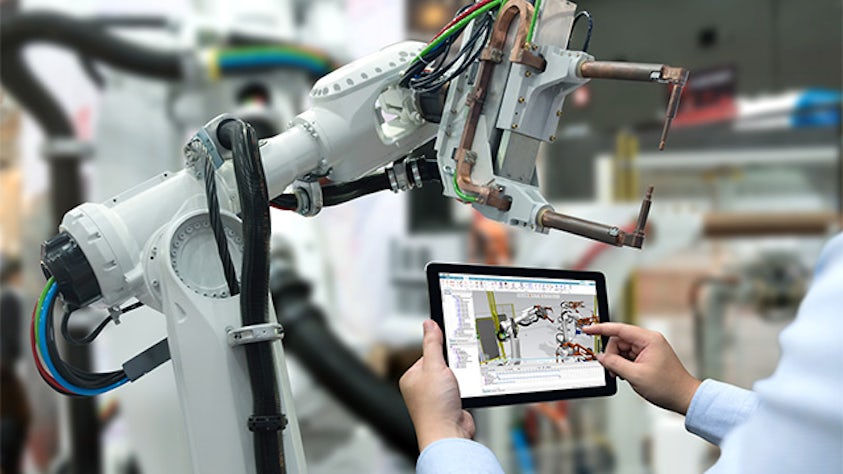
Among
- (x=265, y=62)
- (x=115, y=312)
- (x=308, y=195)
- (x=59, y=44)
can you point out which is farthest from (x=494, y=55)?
(x=59, y=44)

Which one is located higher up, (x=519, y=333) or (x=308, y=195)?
(x=308, y=195)

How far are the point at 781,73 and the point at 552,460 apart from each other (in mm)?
2006

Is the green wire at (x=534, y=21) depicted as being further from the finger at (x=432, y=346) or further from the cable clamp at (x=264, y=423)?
the cable clamp at (x=264, y=423)

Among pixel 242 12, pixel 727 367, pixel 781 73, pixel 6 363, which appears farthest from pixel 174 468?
pixel 781 73

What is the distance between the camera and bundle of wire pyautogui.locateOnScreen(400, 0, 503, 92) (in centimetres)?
76

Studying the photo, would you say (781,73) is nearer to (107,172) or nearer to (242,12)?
(242,12)

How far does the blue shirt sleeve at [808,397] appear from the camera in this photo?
419 mm

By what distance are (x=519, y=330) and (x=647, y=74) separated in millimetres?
314

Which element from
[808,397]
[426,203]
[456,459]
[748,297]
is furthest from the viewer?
[426,203]

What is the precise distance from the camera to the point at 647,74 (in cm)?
62

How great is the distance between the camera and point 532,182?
79 centimetres

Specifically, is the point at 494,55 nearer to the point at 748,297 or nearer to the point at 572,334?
the point at 572,334

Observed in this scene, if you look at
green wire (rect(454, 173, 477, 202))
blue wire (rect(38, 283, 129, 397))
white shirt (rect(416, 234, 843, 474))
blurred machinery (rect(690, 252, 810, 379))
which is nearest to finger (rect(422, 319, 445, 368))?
green wire (rect(454, 173, 477, 202))

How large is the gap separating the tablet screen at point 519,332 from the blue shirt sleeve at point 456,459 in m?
0.09
